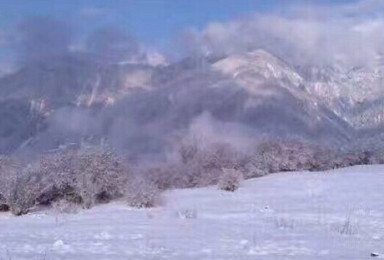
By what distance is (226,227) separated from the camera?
590 inches

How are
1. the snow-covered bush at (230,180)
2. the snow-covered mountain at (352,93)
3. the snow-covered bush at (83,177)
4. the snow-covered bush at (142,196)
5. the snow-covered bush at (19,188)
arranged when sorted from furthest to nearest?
the snow-covered mountain at (352,93)
the snow-covered bush at (230,180)
the snow-covered bush at (83,177)
the snow-covered bush at (142,196)
the snow-covered bush at (19,188)

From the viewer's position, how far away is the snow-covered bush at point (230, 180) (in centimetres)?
2436

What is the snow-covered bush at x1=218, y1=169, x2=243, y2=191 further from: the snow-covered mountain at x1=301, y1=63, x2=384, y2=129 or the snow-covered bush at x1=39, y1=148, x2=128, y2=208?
the snow-covered mountain at x1=301, y1=63, x2=384, y2=129

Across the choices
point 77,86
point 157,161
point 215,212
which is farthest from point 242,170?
point 77,86

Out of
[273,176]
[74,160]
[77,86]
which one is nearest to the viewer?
[74,160]

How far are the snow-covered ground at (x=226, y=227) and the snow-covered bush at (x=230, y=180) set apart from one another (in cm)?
36

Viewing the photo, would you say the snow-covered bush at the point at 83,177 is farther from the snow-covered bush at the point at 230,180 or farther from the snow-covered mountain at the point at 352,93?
the snow-covered mountain at the point at 352,93

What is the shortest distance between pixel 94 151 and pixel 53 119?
707 inches

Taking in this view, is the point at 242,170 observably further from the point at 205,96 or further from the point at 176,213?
the point at 205,96

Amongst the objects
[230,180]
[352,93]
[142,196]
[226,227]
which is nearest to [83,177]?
[142,196]

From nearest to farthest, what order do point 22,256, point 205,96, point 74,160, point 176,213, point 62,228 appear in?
point 22,256 → point 62,228 → point 176,213 → point 74,160 → point 205,96

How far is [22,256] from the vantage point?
34.9ft

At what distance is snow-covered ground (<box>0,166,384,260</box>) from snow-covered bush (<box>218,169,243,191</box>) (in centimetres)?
36

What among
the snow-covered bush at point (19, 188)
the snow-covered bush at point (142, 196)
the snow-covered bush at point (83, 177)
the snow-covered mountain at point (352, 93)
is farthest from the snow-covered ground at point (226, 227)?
the snow-covered mountain at point (352, 93)
